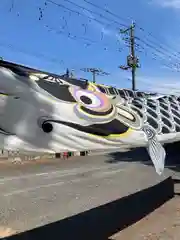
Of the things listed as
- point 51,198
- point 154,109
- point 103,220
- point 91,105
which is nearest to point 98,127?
point 91,105

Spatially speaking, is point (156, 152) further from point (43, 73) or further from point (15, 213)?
point (15, 213)

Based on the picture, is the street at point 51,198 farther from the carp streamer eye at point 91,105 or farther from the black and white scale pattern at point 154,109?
the carp streamer eye at point 91,105

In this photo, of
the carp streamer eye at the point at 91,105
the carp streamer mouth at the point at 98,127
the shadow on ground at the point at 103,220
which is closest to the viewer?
the carp streamer mouth at the point at 98,127

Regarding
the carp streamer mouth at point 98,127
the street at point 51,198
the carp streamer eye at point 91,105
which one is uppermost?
the carp streamer eye at point 91,105

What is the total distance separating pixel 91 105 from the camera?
3.31m

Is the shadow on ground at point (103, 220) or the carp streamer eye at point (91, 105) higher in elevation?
the carp streamer eye at point (91, 105)

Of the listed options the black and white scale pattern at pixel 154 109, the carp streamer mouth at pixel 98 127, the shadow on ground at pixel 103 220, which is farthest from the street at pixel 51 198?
the carp streamer mouth at pixel 98 127

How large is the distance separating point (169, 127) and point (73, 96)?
1.36 metres

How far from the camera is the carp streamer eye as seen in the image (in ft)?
10.5

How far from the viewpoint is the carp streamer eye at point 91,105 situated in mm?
3193

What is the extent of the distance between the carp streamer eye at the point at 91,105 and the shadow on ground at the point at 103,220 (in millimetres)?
→ 2154

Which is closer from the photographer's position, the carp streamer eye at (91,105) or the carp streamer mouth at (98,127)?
the carp streamer mouth at (98,127)

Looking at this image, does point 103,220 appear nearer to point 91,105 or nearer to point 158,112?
point 158,112

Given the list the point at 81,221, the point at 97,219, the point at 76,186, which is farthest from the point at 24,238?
the point at 76,186
